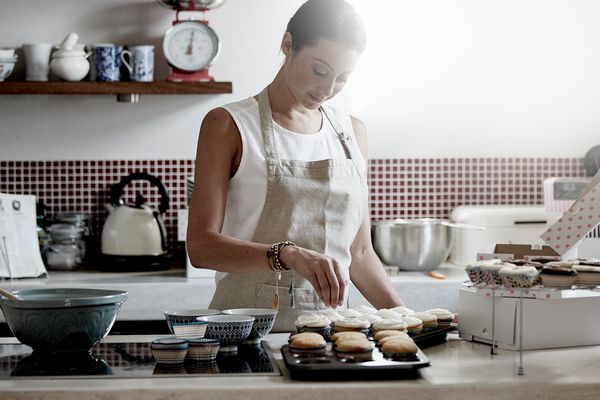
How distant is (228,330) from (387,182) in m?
2.44

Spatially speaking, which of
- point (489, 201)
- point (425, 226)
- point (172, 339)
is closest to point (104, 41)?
point (425, 226)

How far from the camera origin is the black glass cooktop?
1.69 metres

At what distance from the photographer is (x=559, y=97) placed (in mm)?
4227

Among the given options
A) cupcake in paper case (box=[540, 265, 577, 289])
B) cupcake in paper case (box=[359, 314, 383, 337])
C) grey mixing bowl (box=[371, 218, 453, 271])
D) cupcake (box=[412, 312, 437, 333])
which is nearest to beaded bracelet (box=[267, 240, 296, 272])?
cupcake in paper case (box=[359, 314, 383, 337])

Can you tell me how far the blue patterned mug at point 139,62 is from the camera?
392 cm

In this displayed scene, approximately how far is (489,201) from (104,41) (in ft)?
6.33

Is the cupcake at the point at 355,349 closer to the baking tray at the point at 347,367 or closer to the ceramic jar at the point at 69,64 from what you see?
the baking tray at the point at 347,367

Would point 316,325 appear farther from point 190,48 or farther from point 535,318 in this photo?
point 190,48

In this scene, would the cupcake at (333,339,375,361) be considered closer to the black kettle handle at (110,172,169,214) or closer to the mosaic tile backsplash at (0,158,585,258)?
the black kettle handle at (110,172,169,214)

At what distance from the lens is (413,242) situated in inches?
147

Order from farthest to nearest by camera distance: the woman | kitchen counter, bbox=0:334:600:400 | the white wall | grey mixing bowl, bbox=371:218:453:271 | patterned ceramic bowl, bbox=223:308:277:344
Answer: the white wall, grey mixing bowl, bbox=371:218:453:271, the woman, patterned ceramic bowl, bbox=223:308:277:344, kitchen counter, bbox=0:334:600:400

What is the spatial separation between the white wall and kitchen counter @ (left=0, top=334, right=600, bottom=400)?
253 centimetres

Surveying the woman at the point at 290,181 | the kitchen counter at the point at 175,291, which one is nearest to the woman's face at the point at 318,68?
the woman at the point at 290,181

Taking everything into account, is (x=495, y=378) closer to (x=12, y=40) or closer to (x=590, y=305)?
(x=590, y=305)
